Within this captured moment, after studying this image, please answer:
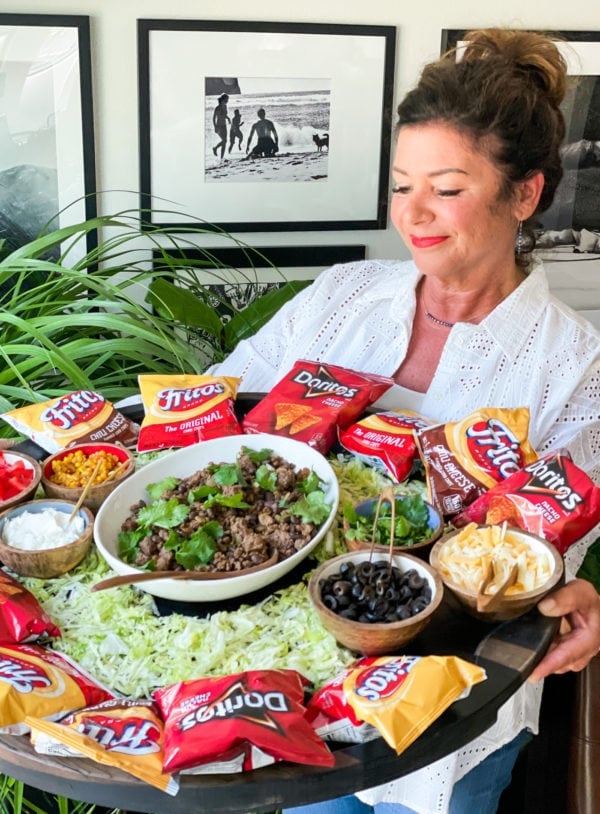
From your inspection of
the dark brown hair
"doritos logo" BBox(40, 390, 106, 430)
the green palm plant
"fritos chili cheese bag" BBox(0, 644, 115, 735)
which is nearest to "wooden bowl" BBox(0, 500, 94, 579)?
"fritos chili cheese bag" BBox(0, 644, 115, 735)

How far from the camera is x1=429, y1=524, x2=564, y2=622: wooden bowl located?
3.45 ft

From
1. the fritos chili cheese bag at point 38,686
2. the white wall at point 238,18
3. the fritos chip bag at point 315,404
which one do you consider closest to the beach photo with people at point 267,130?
the white wall at point 238,18

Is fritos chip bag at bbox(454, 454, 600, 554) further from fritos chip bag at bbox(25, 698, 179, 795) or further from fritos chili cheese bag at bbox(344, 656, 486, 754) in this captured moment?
fritos chip bag at bbox(25, 698, 179, 795)

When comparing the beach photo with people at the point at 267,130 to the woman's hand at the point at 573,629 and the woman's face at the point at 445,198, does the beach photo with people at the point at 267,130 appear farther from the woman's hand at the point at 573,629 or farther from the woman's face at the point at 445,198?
the woman's hand at the point at 573,629

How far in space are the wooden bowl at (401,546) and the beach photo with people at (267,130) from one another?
1.40 metres

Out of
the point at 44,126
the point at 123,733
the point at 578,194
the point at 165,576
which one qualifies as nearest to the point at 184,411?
the point at 165,576

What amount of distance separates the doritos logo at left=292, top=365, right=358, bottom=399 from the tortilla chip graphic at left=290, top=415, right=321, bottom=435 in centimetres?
6

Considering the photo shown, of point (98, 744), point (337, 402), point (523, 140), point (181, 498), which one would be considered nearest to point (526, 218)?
point (523, 140)

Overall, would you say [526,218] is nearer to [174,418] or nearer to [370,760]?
[174,418]

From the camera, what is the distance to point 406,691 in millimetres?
896

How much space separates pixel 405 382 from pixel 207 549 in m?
0.77

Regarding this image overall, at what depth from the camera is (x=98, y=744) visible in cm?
85

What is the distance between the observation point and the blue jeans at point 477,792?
A: 4.62ft

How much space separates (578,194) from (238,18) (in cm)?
114
